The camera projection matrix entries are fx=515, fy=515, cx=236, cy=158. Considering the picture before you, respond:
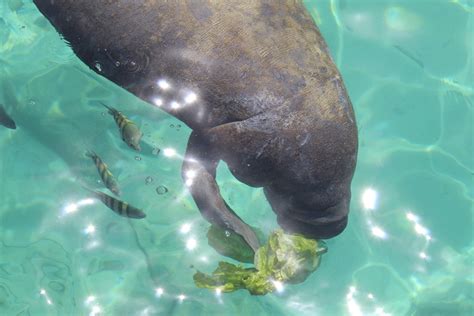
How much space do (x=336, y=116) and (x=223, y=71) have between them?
3.13 ft

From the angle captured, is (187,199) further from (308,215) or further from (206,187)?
(308,215)

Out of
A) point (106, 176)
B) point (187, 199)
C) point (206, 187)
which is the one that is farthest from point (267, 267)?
point (106, 176)

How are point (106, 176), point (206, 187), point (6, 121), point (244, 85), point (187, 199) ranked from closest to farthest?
point (244, 85) < point (206, 187) < point (106, 176) < point (187, 199) < point (6, 121)

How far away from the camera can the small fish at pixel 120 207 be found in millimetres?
4531

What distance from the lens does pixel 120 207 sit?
4555 millimetres

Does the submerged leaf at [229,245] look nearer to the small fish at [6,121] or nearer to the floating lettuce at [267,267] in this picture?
the floating lettuce at [267,267]

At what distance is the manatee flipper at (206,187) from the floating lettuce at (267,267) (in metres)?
0.17

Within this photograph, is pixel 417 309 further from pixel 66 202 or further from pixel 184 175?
pixel 66 202

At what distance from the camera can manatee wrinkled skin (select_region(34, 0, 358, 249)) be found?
3967 mm

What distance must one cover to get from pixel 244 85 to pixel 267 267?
157 centimetres

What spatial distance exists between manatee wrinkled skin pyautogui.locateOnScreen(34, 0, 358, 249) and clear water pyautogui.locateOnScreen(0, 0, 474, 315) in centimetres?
92

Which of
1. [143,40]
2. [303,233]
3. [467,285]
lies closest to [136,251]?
[303,233]

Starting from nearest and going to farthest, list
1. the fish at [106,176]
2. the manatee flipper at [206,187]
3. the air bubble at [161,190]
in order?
the manatee flipper at [206,187]
the fish at [106,176]
the air bubble at [161,190]

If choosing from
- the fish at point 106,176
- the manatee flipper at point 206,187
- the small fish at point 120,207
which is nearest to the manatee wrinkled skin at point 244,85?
the manatee flipper at point 206,187
